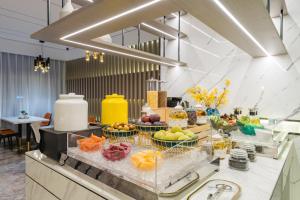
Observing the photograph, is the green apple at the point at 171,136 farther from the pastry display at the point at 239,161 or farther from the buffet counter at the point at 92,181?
the pastry display at the point at 239,161

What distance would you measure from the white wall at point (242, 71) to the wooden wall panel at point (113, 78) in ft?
3.06

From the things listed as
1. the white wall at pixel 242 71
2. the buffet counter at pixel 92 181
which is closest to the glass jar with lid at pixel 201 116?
the buffet counter at pixel 92 181

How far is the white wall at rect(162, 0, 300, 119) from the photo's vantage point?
2.64 metres

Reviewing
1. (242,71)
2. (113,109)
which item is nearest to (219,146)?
(113,109)

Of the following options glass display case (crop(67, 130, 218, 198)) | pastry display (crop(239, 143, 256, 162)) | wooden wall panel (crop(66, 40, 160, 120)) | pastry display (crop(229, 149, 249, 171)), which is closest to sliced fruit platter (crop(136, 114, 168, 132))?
glass display case (crop(67, 130, 218, 198))

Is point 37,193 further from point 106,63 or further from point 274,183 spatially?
point 106,63

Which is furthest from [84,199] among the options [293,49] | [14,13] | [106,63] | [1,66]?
[1,66]

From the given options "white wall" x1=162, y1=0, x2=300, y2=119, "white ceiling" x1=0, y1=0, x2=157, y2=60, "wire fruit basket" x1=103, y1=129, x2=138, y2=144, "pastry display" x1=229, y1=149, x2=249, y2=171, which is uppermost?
"white ceiling" x1=0, y1=0, x2=157, y2=60

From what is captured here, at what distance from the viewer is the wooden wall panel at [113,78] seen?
488cm

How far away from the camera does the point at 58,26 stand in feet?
4.84

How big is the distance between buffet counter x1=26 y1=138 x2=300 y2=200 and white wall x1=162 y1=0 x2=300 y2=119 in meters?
1.45

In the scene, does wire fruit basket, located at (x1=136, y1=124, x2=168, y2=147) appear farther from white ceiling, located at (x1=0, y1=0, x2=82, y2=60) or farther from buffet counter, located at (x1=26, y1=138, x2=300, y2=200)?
white ceiling, located at (x1=0, y1=0, x2=82, y2=60)

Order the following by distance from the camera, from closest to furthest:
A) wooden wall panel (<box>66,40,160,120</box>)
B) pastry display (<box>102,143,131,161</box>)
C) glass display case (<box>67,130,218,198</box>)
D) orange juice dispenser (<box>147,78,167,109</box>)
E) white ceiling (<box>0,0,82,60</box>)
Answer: glass display case (<box>67,130,218,198</box>) → pastry display (<box>102,143,131,161</box>) → orange juice dispenser (<box>147,78,167,109</box>) → white ceiling (<box>0,0,82,60</box>) → wooden wall panel (<box>66,40,160,120</box>)

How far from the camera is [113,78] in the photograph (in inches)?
227
